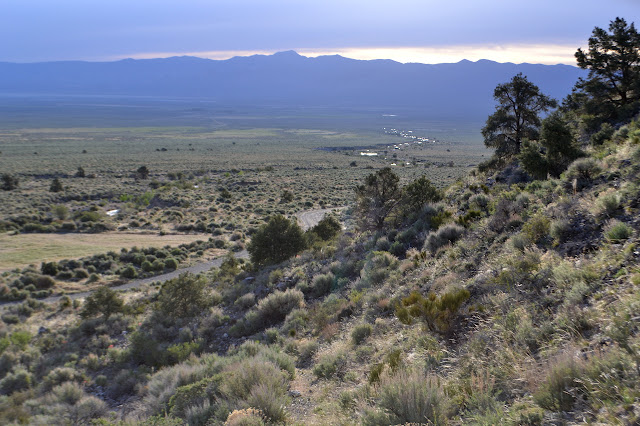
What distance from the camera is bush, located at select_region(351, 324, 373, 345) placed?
820 cm

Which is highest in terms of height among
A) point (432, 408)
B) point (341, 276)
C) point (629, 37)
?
point (629, 37)

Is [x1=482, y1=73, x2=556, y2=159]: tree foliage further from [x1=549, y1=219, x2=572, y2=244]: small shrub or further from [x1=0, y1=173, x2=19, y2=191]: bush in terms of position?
[x1=0, y1=173, x2=19, y2=191]: bush

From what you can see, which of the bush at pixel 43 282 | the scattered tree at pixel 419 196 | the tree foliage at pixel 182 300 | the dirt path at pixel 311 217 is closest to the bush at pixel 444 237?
the scattered tree at pixel 419 196

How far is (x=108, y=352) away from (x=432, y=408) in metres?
12.0

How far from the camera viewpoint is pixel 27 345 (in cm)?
1408

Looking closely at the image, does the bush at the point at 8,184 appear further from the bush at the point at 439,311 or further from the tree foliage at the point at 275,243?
the bush at the point at 439,311

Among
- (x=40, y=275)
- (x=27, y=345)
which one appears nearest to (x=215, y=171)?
(x=40, y=275)

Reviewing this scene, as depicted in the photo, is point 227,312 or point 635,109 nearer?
point 227,312

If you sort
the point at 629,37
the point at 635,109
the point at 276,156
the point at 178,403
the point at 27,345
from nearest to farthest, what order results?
the point at 178,403
the point at 27,345
the point at 635,109
the point at 629,37
the point at 276,156

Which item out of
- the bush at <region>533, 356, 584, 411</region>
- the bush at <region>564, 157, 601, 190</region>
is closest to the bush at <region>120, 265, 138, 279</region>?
the bush at <region>564, 157, 601, 190</region>

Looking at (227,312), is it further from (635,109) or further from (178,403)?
(635,109)

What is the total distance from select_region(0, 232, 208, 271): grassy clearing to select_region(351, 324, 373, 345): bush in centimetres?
2531

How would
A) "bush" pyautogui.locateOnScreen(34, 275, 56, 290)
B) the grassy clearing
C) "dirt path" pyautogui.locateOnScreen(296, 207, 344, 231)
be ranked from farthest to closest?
1. "dirt path" pyautogui.locateOnScreen(296, 207, 344, 231)
2. the grassy clearing
3. "bush" pyautogui.locateOnScreen(34, 275, 56, 290)

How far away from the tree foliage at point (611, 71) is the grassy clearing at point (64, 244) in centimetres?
2786
